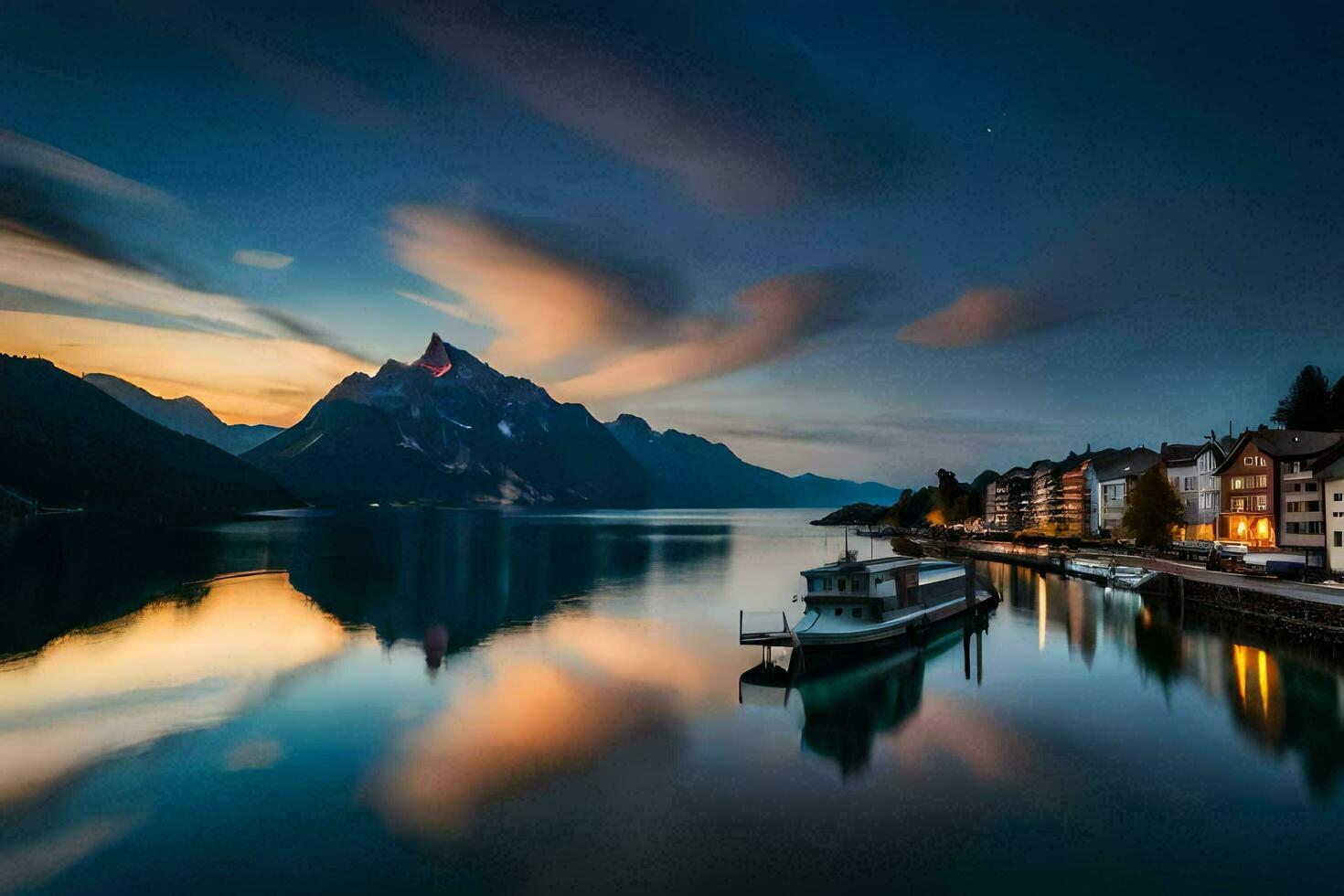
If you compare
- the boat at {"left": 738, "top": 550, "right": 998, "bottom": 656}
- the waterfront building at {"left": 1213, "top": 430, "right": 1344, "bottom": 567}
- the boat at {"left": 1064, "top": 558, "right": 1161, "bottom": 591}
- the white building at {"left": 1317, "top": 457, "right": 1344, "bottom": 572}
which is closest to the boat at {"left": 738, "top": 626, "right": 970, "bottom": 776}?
the boat at {"left": 738, "top": 550, "right": 998, "bottom": 656}

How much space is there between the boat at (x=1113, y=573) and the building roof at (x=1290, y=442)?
2032 cm

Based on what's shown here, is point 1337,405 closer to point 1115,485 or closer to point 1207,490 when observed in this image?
point 1207,490

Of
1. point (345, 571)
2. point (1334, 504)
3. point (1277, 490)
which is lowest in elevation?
point (345, 571)

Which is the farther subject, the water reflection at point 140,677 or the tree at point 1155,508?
the tree at point 1155,508

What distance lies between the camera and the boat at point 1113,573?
82625 mm

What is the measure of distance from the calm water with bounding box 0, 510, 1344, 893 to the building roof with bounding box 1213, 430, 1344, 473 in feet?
109

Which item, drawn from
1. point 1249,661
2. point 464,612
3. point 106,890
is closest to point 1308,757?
point 1249,661

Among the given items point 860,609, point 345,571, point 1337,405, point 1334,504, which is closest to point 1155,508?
point 1334,504

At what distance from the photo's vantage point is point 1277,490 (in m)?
85.9

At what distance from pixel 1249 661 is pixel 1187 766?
24.8m

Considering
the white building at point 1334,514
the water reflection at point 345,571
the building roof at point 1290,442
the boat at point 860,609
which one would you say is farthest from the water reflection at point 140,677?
the building roof at point 1290,442

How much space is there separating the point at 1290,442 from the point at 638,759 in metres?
94.1

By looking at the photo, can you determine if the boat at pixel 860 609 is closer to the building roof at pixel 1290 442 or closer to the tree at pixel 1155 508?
the building roof at pixel 1290 442

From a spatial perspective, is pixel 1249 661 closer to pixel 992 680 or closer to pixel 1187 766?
pixel 992 680
